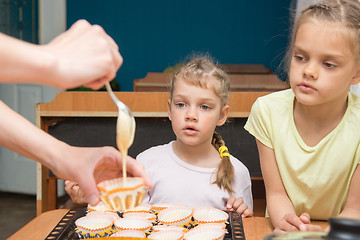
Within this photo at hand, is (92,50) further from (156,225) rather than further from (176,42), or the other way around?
(176,42)

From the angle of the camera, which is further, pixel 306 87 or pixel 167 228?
pixel 306 87

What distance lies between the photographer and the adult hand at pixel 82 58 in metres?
0.61

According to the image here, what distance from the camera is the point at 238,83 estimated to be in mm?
2750

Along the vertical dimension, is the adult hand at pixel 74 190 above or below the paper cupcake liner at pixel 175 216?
below

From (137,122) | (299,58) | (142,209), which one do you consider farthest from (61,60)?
(137,122)

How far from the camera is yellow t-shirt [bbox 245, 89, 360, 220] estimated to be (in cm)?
129

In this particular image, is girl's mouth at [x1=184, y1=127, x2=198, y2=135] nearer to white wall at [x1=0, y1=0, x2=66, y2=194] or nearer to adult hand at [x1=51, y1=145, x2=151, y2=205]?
adult hand at [x1=51, y1=145, x2=151, y2=205]

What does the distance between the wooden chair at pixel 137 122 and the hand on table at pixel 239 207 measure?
52cm

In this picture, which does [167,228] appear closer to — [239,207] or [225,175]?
[239,207]

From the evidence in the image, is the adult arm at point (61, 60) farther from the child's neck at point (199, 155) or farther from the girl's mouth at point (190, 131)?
the child's neck at point (199, 155)

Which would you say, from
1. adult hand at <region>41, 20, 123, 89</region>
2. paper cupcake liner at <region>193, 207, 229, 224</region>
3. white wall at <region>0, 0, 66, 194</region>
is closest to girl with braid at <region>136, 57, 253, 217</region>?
paper cupcake liner at <region>193, 207, 229, 224</region>

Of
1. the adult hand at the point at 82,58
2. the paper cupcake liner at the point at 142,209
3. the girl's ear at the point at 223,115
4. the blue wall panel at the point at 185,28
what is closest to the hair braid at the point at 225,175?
the girl's ear at the point at 223,115

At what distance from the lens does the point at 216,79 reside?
1.57 metres

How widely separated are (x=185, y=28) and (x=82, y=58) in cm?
412
